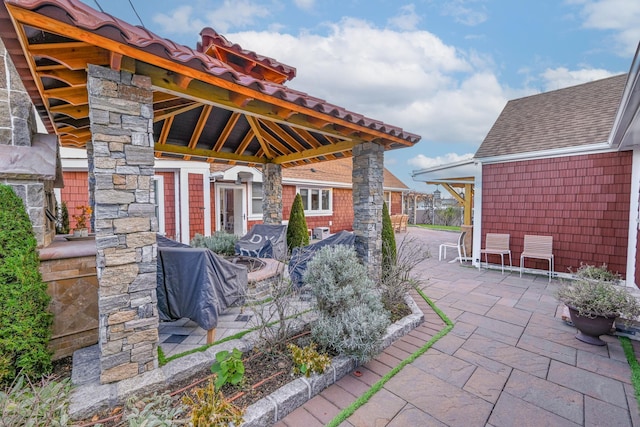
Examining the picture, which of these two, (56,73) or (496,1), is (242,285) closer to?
(56,73)

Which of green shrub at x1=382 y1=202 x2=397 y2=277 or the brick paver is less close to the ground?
green shrub at x1=382 y1=202 x2=397 y2=277

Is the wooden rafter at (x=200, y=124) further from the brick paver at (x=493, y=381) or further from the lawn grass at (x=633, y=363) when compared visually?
the lawn grass at (x=633, y=363)

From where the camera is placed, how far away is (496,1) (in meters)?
5.97

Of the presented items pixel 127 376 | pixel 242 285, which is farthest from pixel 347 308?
pixel 127 376

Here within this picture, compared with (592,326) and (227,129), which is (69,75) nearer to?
(227,129)

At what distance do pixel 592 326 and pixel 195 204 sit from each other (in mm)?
8464

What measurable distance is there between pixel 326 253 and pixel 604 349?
10.7 ft

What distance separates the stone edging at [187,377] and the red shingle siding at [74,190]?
568 centimetres

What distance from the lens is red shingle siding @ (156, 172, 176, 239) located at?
7605 millimetres

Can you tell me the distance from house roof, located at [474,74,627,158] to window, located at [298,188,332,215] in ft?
21.1

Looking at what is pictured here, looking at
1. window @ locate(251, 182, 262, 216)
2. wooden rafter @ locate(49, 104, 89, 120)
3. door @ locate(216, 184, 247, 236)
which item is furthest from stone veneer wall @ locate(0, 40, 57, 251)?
window @ locate(251, 182, 262, 216)

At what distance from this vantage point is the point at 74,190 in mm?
6570

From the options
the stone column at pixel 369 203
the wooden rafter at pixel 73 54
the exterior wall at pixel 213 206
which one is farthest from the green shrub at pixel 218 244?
the wooden rafter at pixel 73 54

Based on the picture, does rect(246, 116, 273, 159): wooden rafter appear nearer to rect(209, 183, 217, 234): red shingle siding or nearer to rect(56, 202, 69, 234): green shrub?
rect(209, 183, 217, 234): red shingle siding
